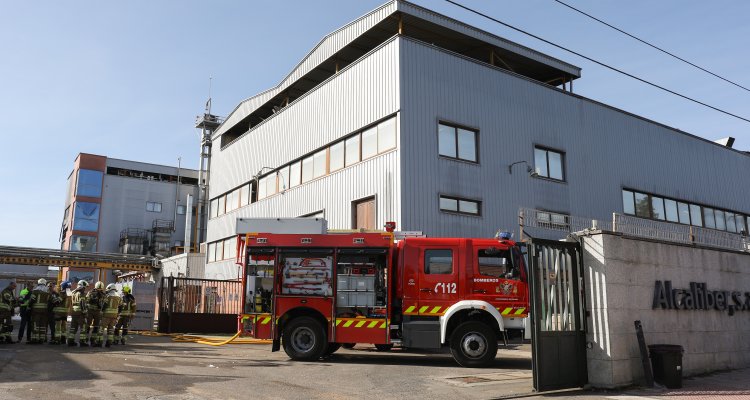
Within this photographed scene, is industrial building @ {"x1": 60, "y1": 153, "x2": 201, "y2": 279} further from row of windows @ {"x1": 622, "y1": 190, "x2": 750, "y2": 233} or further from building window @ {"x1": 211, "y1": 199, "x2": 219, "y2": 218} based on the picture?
row of windows @ {"x1": 622, "y1": 190, "x2": 750, "y2": 233}

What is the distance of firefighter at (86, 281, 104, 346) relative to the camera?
1523cm

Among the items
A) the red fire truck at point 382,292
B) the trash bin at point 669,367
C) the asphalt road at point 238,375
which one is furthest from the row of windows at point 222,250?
the trash bin at point 669,367

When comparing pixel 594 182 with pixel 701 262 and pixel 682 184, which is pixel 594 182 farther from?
pixel 701 262

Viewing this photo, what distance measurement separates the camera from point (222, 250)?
3231 centimetres

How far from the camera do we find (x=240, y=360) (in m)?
12.9

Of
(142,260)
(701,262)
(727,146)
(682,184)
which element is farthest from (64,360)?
(727,146)

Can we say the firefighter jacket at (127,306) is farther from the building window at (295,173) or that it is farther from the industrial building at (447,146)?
the building window at (295,173)

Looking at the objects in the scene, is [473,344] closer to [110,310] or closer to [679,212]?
[110,310]

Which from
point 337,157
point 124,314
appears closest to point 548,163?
point 337,157

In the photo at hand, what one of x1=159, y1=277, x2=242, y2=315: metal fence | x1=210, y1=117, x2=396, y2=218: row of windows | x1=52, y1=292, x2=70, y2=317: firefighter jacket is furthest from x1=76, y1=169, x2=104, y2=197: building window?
x1=52, y1=292, x2=70, y2=317: firefighter jacket

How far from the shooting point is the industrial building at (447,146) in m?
20.4

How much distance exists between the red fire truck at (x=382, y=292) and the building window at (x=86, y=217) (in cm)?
4695

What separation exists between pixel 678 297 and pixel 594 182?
47.8ft

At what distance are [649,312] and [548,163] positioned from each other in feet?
45.4
